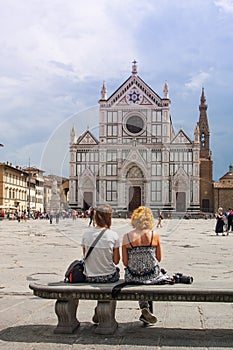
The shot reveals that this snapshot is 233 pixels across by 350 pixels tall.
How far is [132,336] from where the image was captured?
14.6ft

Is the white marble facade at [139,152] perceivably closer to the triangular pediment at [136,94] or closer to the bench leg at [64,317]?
the triangular pediment at [136,94]

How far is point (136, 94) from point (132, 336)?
5496 cm

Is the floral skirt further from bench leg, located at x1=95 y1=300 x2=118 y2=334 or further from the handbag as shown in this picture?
bench leg, located at x1=95 y1=300 x2=118 y2=334

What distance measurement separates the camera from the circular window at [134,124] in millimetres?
57938

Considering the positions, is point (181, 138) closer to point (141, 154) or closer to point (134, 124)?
point (141, 154)

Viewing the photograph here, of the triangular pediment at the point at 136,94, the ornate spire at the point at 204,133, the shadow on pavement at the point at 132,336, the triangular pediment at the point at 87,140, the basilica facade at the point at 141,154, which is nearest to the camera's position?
the shadow on pavement at the point at 132,336

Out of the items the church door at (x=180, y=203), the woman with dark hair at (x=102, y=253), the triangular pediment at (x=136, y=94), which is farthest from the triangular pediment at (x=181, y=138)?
the woman with dark hair at (x=102, y=253)

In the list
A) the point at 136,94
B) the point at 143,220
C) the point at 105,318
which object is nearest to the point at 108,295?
the point at 105,318

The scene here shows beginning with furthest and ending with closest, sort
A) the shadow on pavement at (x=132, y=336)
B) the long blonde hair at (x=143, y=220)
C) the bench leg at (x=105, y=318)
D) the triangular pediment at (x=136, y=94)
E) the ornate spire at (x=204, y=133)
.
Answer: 1. the ornate spire at (x=204, y=133)
2. the triangular pediment at (x=136, y=94)
3. the long blonde hair at (x=143, y=220)
4. the bench leg at (x=105, y=318)
5. the shadow on pavement at (x=132, y=336)

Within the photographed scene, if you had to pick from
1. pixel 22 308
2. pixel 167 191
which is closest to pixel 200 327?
pixel 22 308

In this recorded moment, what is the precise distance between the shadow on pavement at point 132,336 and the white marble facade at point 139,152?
1983 inches

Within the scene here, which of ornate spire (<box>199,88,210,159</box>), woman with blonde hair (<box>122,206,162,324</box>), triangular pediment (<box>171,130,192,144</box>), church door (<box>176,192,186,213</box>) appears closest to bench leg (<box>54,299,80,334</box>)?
woman with blonde hair (<box>122,206,162,324</box>)

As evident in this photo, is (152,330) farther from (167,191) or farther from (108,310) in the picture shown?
(167,191)

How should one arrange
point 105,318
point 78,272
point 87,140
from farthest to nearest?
point 87,140 → point 78,272 → point 105,318
